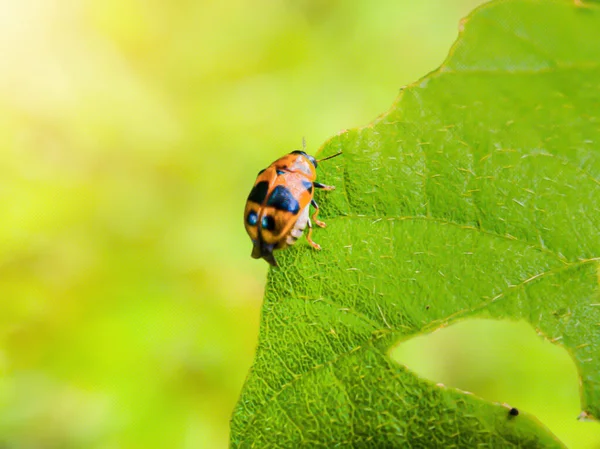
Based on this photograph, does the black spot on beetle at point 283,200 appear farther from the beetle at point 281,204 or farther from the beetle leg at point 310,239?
the beetle leg at point 310,239

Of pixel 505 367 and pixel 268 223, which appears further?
pixel 505 367

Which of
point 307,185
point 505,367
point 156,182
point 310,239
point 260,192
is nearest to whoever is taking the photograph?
point 310,239

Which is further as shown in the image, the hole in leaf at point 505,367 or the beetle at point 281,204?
the hole in leaf at point 505,367

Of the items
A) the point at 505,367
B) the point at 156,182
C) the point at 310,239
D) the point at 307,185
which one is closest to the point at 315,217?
the point at 310,239

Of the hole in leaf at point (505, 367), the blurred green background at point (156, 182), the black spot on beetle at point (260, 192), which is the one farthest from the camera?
the blurred green background at point (156, 182)

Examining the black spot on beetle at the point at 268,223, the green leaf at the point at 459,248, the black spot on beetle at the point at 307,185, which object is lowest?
the green leaf at the point at 459,248

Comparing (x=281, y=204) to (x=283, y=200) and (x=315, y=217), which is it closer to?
(x=283, y=200)

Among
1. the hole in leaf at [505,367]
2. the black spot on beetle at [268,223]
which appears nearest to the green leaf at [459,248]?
the black spot on beetle at [268,223]
